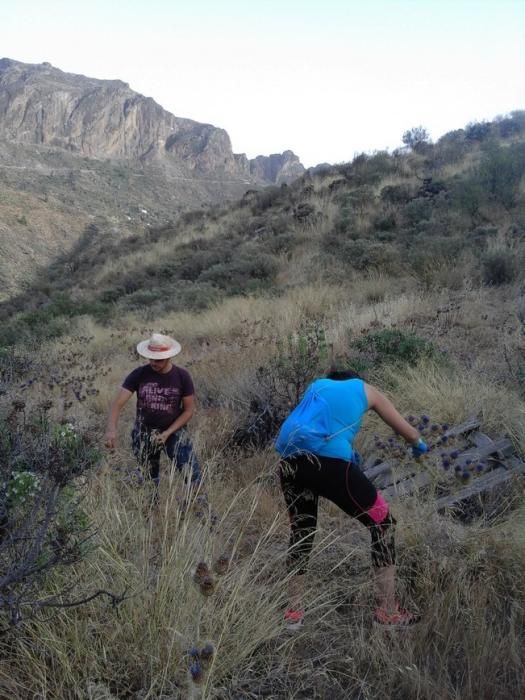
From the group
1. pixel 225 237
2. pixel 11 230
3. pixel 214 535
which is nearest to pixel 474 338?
pixel 214 535

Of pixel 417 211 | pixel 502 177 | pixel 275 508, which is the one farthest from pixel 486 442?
pixel 417 211

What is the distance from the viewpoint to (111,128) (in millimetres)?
92500

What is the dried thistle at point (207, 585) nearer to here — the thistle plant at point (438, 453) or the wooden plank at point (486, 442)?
the thistle plant at point (438, 453)

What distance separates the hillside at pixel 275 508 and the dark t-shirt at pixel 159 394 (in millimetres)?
374

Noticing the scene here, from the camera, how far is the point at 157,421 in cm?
437

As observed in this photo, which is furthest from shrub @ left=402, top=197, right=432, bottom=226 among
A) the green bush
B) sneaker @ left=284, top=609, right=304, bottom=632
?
sneaker @ left=284, top=609, right=304, bottom=632

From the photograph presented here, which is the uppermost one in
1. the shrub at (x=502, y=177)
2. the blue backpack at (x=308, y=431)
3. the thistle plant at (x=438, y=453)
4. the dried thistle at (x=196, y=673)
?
the shrub at (x=502, y=177)

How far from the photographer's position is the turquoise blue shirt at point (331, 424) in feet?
8.84

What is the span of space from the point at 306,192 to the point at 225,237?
10.8ft

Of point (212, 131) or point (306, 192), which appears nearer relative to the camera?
point (306, 192)

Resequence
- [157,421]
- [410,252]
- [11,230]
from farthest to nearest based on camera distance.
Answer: [11,230]
[410,252]
[157,421]

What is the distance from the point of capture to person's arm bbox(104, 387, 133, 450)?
13.6 ft

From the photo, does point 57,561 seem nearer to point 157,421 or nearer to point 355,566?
point 355,566

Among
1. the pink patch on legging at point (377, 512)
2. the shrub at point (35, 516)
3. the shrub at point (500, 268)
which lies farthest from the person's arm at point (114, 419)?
the shrub at point (500, 268)
